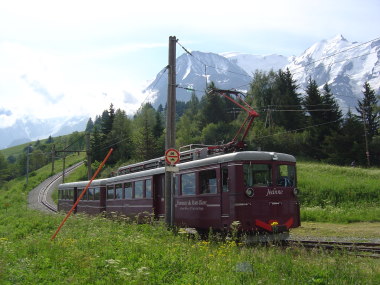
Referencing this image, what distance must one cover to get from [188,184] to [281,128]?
44023mm

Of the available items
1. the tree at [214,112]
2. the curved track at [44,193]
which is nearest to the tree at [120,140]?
the curved track at [44,193]

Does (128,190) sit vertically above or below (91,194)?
above

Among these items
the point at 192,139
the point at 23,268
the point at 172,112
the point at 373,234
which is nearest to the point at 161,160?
the point at 172,112

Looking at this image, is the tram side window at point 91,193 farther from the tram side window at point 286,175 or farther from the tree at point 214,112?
the tree at point 214,112

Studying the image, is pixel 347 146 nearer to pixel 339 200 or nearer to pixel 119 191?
pixel 339 200

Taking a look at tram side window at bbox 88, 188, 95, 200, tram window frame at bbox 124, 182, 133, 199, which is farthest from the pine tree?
tram window frame at bbox 124, 182, 133, 199

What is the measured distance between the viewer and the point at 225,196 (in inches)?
462

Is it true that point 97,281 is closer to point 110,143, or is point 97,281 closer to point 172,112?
point 172,112

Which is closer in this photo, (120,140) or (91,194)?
(91,194)

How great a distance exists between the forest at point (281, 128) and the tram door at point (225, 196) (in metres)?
23.2

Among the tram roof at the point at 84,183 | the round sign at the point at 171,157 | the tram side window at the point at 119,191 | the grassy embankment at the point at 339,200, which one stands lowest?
the grassy embankment at the point at 339,200

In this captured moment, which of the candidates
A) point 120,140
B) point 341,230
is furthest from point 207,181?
point 120,140

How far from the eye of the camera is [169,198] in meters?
13.7

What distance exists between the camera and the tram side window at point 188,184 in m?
13.4
